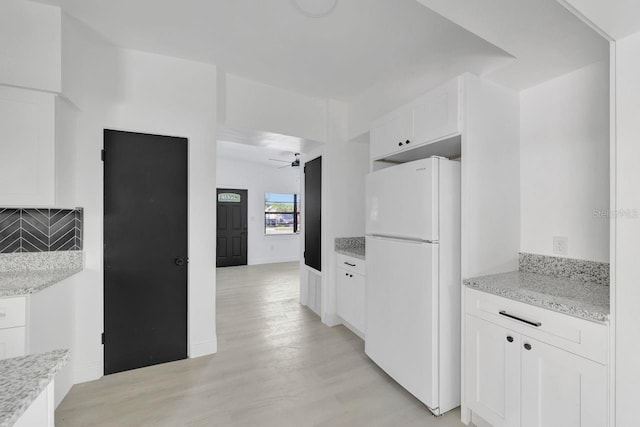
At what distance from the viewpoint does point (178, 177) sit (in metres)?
2.56

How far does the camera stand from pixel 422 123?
2.05 m

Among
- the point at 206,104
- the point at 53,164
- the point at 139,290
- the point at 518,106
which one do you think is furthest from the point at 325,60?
the point at 139,290

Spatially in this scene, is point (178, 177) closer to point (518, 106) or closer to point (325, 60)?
point (325, 60)

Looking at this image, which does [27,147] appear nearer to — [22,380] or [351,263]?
[22,380]

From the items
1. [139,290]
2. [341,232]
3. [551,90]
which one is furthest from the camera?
[341,232]

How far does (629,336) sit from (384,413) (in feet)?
4.62

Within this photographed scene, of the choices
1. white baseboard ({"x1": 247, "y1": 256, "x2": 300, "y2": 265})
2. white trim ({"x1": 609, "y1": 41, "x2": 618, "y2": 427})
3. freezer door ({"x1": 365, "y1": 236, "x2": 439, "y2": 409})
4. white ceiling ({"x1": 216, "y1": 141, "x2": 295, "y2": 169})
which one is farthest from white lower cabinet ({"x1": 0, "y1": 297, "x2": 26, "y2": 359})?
white baseboard ({"x1": 247, "y1": 256, "x2": 300, "y2": 265})

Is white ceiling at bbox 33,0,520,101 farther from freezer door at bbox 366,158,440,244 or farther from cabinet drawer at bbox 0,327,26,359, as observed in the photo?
cabinet drawer at bbox 0,327,26,359

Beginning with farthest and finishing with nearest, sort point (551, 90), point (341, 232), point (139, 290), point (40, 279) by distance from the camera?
point (341, 232)
point (139, 290)
point (551, 90)
point (40, 279)

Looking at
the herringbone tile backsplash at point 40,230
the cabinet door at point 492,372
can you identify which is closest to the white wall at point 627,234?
the cabinet door at point 492,372

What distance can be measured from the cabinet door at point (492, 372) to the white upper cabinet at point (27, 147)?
9.68 ft

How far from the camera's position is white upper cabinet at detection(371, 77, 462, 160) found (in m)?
1.83

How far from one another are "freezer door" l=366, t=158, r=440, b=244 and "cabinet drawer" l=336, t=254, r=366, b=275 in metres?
0.53

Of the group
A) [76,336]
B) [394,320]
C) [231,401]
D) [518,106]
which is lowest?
[231,401]
